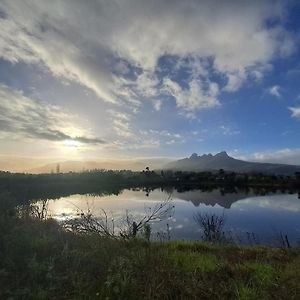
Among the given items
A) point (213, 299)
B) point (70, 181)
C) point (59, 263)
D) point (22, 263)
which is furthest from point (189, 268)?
point (70, 181)

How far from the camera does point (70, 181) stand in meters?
133

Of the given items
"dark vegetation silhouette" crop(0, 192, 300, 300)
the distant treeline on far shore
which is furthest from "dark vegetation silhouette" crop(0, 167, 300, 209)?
"dark vegetation silhouette" crop(0, 192, 300, 300)

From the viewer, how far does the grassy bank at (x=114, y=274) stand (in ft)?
21.9

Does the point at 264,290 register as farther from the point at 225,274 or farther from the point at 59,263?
the point at 59,263

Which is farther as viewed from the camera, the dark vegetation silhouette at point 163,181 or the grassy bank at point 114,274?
the dark vegetation silhouette at point 163,181

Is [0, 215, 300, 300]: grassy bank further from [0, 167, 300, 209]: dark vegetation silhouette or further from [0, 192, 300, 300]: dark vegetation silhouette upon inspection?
[0, 167, 300, 209]: dark vegetation silhouette

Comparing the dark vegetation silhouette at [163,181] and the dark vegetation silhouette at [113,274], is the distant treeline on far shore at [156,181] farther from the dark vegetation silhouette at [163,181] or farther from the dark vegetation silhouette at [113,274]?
the dark vegetation silhouette at [113,274]

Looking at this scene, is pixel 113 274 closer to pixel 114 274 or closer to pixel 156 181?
pixel 114 274

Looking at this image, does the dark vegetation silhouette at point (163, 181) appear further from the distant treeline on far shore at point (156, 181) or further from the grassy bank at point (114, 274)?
the grassy bank at point (114, 274)

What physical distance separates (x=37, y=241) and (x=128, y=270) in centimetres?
401

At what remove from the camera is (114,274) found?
7.14m

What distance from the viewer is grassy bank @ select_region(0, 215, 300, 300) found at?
21.9ft

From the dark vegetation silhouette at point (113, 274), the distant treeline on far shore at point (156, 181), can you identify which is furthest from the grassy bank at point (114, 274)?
the distant treeline on far shore at point (156, 181)

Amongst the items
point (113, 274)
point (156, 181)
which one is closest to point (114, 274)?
point (113, 274)
